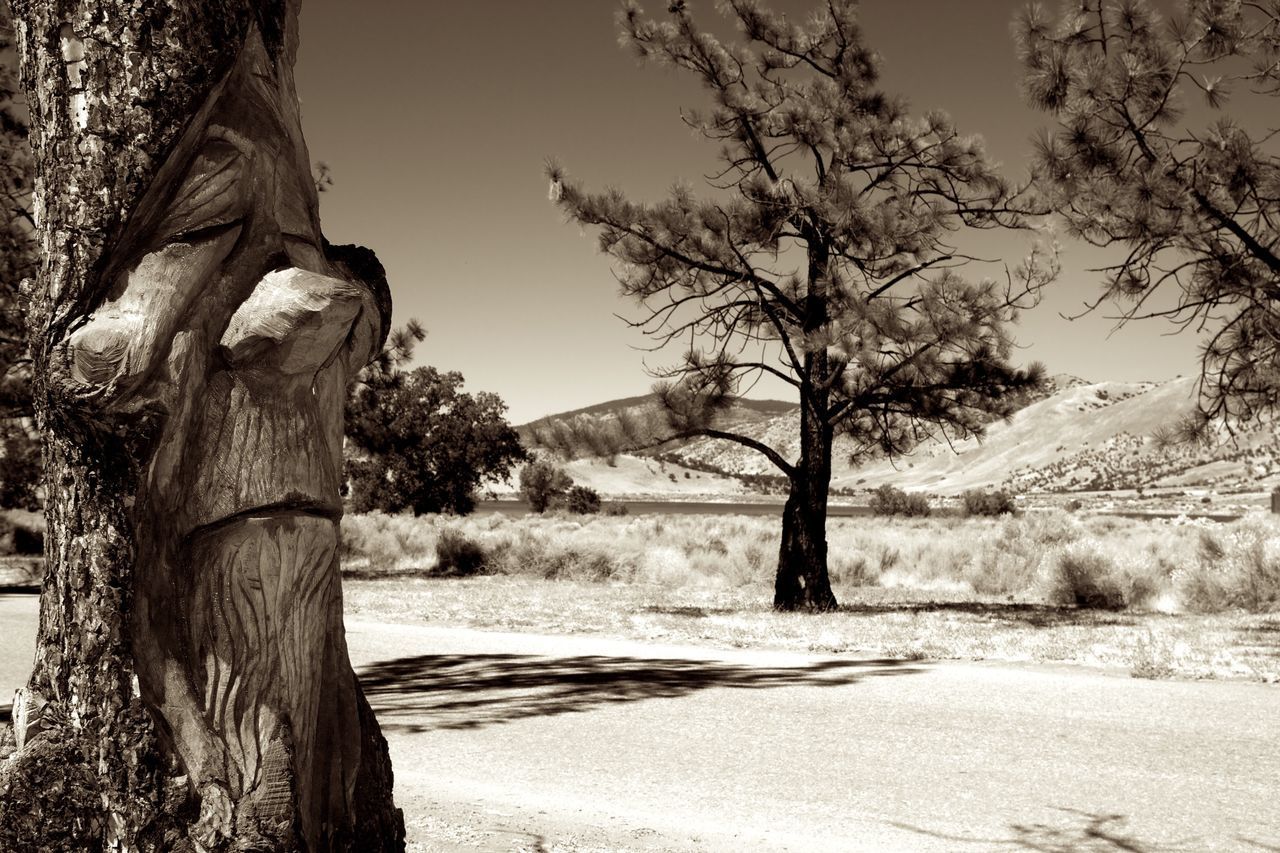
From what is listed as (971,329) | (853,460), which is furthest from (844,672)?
(853,460)

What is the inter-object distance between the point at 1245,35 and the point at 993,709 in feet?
20.2

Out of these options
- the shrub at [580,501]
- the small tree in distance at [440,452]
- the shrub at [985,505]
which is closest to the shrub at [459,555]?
the small tree in distance at [440,452]

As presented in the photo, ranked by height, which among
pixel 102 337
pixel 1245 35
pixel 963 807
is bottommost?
pixel 963 807

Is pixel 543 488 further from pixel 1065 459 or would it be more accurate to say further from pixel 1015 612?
pixel 1065 459

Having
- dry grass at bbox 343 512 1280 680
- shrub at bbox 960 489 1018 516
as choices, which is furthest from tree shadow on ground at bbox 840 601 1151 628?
shrub at bbox 960 489 1018 516

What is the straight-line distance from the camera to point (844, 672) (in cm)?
870

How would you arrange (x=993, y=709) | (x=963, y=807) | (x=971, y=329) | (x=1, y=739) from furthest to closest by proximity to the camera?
(x=971, y=329), (x=993, y=709), (x=963, y=807), (x=1, y=739)

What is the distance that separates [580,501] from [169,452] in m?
43.8

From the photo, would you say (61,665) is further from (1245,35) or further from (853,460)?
(853,460)

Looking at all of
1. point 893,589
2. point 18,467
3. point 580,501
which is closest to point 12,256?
point 18,467

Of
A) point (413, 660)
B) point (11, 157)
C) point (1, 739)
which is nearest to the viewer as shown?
point (1, 739)

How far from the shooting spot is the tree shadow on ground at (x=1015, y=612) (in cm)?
1203

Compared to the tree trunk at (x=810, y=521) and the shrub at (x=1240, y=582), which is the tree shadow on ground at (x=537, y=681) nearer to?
the tree trunk at (x=810, y=521)

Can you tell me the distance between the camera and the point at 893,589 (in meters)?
17.7
